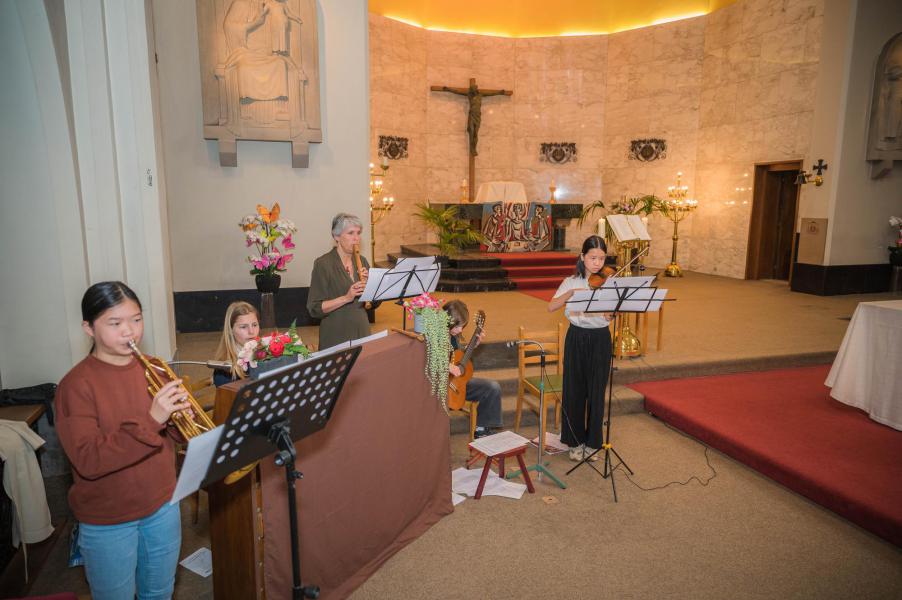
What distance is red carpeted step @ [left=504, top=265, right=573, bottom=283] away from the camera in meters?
10.5

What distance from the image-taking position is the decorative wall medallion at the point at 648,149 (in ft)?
43.0

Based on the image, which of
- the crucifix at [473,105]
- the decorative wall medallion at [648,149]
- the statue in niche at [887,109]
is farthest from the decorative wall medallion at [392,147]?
the statue in niche at [887,109]

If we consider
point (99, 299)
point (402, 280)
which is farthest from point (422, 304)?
point (99, 299)

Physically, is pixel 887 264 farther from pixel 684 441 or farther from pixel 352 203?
pixel 352 203

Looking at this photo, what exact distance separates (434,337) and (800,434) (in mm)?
3330

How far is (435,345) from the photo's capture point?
345 centimetres

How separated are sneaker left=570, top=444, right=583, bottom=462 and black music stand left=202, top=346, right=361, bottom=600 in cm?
272

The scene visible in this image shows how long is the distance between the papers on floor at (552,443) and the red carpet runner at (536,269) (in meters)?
5.00

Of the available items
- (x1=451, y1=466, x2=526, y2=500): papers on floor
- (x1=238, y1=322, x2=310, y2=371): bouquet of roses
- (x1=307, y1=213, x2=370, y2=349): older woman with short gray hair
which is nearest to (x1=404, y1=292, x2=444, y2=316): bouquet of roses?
(x1=307, y1=213, x2=370, y2=349): older woman with short gray hair

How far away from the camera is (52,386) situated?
3.72 metres

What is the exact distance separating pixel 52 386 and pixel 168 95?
381 cm

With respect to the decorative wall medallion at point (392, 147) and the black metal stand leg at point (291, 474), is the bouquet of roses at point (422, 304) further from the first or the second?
the decorative wall medallion at point (392, 147)

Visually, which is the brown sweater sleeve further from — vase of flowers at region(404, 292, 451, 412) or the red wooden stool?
the red wooden stool

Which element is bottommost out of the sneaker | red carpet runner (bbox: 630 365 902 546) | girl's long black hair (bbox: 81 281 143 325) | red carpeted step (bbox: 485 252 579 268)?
the sneaker
